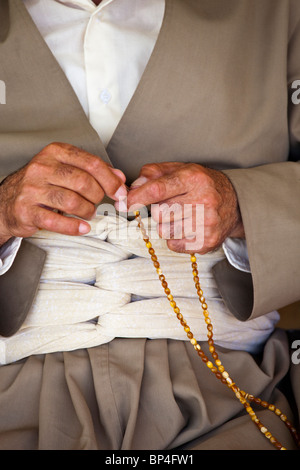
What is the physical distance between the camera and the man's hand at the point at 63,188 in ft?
2.90

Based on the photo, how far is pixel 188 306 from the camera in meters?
1.06

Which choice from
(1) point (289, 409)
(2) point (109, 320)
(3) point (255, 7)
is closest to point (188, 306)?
(2) point (109, 320)

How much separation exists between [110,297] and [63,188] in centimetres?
25

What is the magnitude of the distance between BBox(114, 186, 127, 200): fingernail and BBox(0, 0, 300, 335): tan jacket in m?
0.18

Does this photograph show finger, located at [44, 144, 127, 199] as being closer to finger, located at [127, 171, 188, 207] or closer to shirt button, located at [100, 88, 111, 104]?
finger, located at [127, 171, 188, 207]

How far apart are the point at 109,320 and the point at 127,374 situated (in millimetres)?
113

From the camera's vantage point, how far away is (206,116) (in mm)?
1124

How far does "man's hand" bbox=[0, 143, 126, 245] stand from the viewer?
884 mm

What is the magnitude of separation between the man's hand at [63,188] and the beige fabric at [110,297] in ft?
0.50

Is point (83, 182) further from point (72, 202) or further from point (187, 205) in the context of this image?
point (187, 205)
